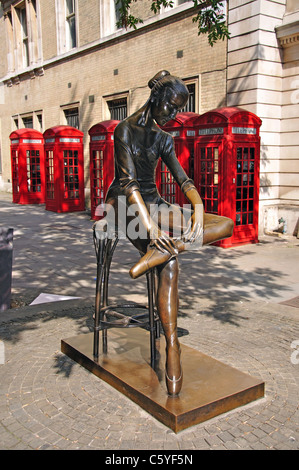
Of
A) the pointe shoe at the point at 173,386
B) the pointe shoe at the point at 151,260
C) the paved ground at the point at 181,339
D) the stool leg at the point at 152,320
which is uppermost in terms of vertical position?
the pointe shoe at the point at 151,260

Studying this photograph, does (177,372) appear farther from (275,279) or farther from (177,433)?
(275,279)

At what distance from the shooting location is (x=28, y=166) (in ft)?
62.3

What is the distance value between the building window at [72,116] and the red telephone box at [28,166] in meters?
1.31

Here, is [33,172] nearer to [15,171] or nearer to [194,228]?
[15,171]

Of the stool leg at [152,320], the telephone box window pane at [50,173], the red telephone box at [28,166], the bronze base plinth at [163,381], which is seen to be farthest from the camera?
the red telephone box at [28,166]

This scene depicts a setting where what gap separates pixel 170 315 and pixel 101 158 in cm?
1120

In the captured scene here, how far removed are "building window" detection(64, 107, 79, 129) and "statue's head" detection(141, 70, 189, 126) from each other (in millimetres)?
14922

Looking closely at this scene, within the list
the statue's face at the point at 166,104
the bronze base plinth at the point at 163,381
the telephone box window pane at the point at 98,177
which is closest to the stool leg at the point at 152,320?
the bronze base plinth at the point at 163,381

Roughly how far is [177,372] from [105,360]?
866mm

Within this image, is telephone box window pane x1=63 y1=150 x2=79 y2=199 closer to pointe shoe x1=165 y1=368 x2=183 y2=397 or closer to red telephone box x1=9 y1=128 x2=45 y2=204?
red telephone box x1=9 y1=128 x2=45 y2=204

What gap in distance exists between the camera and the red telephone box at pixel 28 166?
18484 millimetres

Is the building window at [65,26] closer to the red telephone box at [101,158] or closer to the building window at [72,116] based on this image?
the building window at [72,116]

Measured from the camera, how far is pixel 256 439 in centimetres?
297

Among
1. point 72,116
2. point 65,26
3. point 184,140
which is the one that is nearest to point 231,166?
point 184,140
